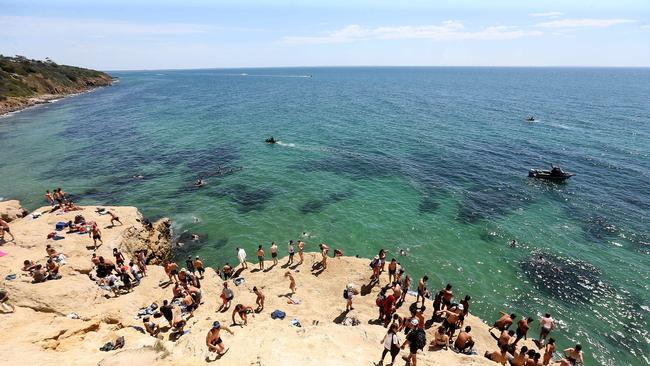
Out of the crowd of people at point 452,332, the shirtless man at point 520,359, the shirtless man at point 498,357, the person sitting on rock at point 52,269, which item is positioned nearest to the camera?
the crowd of people at point 452,332

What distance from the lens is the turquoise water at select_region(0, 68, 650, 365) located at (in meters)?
26.1

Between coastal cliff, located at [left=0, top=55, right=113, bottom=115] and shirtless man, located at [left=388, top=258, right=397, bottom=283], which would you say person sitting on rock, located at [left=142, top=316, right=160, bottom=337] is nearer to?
shirtless man, located at [left=388, top=258, right=397, bottom=283]

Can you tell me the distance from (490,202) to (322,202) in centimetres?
1898

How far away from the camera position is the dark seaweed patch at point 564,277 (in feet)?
82.5

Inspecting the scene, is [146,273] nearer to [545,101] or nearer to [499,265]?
[499,265]

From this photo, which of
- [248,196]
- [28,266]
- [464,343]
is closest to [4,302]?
[28,266]

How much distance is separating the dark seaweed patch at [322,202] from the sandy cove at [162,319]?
1014cm

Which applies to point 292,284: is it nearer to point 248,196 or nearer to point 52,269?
point 52,269

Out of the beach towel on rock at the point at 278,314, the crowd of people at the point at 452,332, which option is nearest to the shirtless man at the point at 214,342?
the beach towel on rock at the point at 278,314

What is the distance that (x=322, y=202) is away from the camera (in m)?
38.9

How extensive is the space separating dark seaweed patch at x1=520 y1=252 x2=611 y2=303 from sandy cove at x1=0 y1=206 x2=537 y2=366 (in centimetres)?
569

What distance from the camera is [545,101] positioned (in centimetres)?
11188

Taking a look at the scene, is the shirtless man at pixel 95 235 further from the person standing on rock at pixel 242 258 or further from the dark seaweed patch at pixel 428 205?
the dark seaweed patch at pixel 428 205

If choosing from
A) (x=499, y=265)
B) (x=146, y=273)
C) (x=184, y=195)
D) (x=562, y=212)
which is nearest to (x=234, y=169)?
(x=184, y=195)
